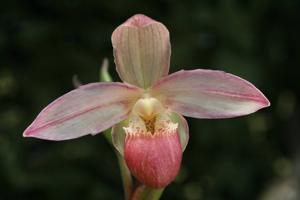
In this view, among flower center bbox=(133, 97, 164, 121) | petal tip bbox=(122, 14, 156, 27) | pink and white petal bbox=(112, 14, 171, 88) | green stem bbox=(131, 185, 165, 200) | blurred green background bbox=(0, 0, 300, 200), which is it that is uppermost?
petal tip bbox=(122, 14, 156, 27)

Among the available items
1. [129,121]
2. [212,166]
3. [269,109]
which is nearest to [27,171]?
[212,166]

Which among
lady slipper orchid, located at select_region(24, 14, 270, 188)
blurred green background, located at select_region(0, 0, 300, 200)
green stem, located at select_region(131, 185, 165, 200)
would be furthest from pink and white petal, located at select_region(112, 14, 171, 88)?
blurred green background, located at select_region(0, 0, 300, 200)

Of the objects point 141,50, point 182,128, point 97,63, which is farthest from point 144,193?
point 97,63

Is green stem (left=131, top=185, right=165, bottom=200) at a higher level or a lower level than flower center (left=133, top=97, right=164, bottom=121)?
lower

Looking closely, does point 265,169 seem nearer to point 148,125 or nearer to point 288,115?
point 288,115

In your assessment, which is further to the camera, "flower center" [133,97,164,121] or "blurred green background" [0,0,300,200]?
"blurred green background" [0,0,300,200]

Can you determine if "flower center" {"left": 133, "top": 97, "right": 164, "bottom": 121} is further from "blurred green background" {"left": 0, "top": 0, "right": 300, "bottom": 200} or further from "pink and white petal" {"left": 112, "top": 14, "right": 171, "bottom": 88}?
"blurred green background" {"left": 0, "top": 0, "right": 300, "bottom": 200}

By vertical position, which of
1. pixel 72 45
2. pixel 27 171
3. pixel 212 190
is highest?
pixel 72 45

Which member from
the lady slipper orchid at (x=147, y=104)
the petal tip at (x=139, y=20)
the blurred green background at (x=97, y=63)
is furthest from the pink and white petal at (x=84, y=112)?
the blurred green background at (x=97, y=63)

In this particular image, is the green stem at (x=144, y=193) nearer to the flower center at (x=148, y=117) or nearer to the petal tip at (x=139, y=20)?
the flower center at (x=148, y=117)
